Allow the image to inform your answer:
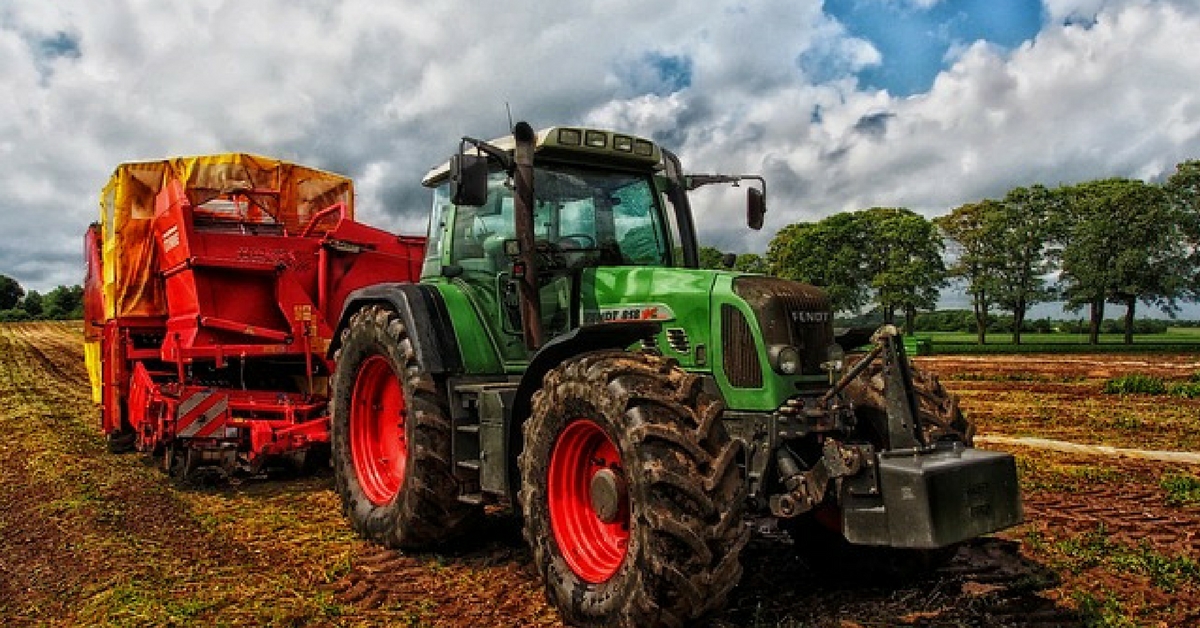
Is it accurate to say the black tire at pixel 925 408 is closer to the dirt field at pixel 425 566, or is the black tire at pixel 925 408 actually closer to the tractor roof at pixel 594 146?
the dirt field at pixel 425 566

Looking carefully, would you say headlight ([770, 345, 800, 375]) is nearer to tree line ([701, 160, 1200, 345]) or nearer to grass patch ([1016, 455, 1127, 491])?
grass patch ([1016, 455, 1127, 491])

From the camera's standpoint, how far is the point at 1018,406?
49.0ft

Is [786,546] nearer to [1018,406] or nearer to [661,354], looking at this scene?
[661,354]

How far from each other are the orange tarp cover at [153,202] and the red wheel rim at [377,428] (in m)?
3.89

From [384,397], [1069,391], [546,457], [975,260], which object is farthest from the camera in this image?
[975,260]

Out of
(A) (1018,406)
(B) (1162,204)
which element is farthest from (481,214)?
(B) (1162,204)

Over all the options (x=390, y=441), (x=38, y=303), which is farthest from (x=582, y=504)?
(x=38, y=303)

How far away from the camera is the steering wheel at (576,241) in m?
5.89

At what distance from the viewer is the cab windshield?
19.3 feet

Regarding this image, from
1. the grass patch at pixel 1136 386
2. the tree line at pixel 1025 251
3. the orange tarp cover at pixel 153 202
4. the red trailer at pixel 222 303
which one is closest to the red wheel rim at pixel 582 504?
the red trailer at pixel 222 303

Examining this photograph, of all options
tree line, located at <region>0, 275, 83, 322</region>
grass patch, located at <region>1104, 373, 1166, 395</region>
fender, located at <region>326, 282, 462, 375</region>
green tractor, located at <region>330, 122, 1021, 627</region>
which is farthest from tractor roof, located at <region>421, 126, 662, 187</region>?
tree line, located at <region>0, 275, 83, 322</region>

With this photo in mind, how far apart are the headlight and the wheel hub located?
993 mm

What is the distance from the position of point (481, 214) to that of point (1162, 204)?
5005 cm

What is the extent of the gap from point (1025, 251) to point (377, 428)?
52988mm
